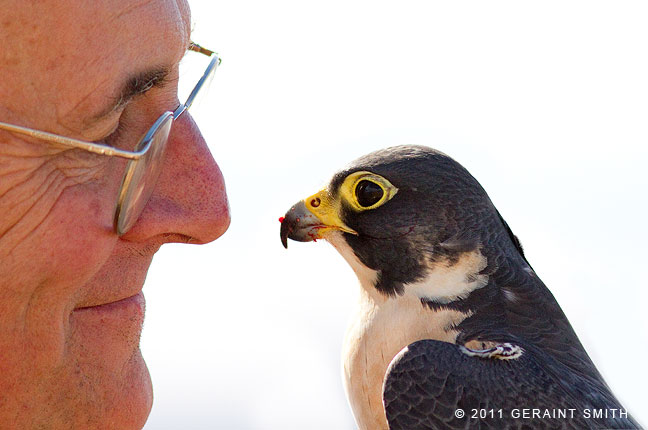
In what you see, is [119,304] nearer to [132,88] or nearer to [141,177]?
[141,177]

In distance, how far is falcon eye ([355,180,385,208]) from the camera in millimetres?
3973

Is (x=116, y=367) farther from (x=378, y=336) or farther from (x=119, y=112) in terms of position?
(x=378, y=336)

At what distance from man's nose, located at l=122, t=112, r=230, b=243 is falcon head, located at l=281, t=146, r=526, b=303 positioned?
5.12ft

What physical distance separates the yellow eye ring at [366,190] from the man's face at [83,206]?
1549 millimetres

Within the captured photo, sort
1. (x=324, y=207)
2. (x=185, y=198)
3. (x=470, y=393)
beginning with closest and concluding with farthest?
(x=185, y=198)
(x=470, y=393)
(x=324, y=207)

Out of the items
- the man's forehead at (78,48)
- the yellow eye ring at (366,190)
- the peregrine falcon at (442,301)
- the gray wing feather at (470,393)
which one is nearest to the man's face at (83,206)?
the man's forehead at (78,48)

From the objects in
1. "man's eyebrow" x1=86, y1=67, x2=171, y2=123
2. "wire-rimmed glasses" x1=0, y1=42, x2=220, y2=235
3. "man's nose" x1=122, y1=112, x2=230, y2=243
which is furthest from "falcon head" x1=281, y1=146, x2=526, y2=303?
"man's eyebrow" x1=86, y1=67, x2=171, y2=123

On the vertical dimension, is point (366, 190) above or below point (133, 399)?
above

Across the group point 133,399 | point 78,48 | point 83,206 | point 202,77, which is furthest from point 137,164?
point 133,399

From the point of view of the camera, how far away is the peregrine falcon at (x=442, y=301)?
3365 mm

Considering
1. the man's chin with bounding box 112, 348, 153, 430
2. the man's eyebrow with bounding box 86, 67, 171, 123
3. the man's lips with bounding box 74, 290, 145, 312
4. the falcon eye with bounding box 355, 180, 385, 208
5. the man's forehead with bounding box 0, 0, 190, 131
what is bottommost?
the man's chin with bounding box 112, 348, 153, 430

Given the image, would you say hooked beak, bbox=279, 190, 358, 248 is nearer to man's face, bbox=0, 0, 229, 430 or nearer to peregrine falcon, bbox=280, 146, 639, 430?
peregrine falcon, bbox=280, 146, 639, 430

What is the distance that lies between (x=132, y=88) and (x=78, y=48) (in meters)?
0.20

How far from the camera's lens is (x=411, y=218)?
155 inches
